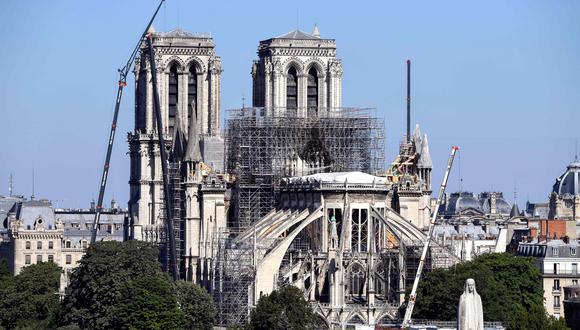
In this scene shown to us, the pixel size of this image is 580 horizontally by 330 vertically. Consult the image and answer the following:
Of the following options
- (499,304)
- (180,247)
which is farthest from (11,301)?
(499,304)

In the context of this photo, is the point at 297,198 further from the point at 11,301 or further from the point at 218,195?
the point at 11,301

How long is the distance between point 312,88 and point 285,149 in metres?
17.4

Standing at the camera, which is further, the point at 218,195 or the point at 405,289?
the point at 218,195

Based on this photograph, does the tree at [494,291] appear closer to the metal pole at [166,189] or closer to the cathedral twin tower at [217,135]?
the cathedral twin tower at [217,135]

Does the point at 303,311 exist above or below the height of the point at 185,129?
below

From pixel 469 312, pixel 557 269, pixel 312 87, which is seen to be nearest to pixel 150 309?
pixel 557 269

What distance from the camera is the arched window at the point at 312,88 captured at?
196000mm

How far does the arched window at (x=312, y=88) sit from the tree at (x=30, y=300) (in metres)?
21.8

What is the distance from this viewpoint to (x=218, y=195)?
174750 millimetres

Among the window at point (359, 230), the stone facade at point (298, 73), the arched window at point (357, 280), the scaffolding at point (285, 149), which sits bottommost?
the arched window at point (357, 280)

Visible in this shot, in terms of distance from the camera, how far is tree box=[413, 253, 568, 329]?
5802 inches

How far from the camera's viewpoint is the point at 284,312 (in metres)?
148

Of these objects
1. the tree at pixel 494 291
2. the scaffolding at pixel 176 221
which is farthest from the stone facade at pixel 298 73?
the tree at pixel 494 291

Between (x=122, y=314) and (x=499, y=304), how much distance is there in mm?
20302
